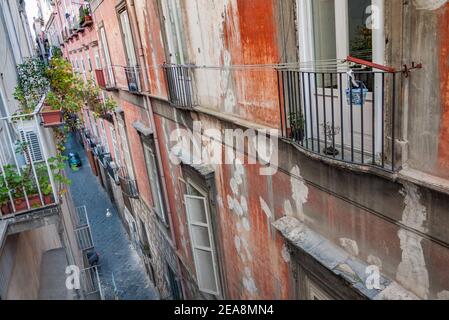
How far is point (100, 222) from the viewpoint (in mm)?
18781

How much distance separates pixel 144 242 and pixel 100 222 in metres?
6.38

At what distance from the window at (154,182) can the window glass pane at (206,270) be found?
8.74ft

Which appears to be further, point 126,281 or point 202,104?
point 126,281

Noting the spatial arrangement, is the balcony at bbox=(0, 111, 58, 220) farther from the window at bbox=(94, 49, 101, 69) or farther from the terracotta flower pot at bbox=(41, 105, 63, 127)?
the window at bbox=(94, 49, 101, 69)

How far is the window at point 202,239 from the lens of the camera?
6355mm

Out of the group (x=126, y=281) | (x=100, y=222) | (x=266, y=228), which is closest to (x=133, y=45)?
(x=266, y=228)

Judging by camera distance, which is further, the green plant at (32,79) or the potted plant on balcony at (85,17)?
the potted plant on balcony at (85,17)

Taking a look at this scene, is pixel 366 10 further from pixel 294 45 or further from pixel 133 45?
pixel 133 45

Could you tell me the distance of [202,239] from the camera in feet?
21.8

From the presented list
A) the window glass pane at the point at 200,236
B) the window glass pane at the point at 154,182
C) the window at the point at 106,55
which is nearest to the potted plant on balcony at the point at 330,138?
the window glass pane at the point at 200,236

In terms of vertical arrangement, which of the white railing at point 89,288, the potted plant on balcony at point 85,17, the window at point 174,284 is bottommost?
the window at point 174,284

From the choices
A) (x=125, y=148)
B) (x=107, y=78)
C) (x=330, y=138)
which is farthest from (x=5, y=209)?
(x=107, y=78)

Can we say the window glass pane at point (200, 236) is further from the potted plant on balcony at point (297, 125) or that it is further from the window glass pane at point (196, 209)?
the potted plant on balcony at point (297, 125)

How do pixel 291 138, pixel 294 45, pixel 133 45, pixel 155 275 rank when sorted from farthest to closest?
pixel 155 275 → pixel 133 45 → pixel 291 138 → pixel 294 45
